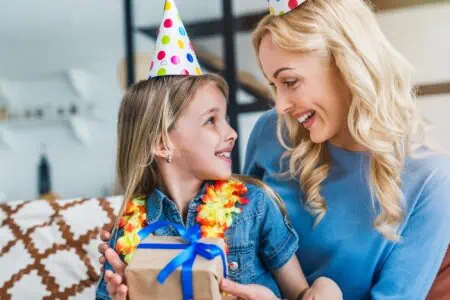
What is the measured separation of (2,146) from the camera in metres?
3.86

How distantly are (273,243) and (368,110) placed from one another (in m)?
0.34

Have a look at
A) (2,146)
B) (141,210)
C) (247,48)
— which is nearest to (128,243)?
(141,210)

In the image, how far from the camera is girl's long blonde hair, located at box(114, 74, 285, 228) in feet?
3.77

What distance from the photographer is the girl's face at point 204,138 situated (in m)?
1.13

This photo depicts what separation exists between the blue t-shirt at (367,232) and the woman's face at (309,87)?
0.12 meters

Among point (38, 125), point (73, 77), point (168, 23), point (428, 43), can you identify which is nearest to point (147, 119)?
point (168, 23)

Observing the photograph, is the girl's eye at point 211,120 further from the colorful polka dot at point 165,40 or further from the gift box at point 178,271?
the gift box at point 178,271

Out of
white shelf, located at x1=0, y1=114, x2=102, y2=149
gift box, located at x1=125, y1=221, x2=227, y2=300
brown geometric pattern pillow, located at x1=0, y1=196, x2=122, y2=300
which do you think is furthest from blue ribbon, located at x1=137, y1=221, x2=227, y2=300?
white shelf, located at x1=0, y1=114, x2=102, y2=149

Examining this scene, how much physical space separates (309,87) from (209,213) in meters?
0.34

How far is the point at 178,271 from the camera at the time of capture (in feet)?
2.91

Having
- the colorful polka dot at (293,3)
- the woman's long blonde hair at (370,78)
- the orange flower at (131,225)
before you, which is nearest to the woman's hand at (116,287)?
the orange flower at (131,225)

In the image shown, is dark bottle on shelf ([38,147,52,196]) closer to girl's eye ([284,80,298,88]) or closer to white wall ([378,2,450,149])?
white wall ([378,2,450,149])

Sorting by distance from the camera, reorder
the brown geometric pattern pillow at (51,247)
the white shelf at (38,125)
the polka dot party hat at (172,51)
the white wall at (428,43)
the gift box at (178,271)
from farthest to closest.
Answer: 1. the white shelf at (38,125)
2. the white wall at (428,43)
3. the brown geometric pattern pillow at (51,247)
4. the polka dot party hat at (172,51)
5. the gift box at (178,271)

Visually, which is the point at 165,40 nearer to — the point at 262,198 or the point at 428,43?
the point at 262,198
